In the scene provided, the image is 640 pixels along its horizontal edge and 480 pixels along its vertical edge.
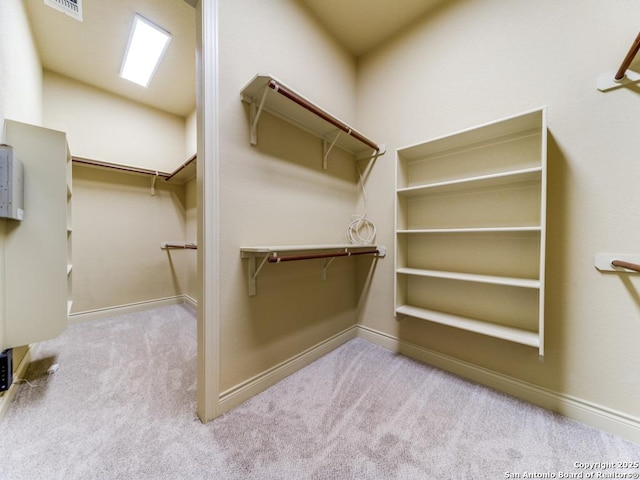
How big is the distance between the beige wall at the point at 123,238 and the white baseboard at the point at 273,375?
2416 millimetres

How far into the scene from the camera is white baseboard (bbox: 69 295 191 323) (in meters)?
2.50

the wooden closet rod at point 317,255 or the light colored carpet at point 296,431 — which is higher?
the wooden closet rod at point 317,255

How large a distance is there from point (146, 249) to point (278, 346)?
2500mm

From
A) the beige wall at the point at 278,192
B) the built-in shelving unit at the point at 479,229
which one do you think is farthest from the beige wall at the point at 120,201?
the built-in shelving unit at the point at 479,229

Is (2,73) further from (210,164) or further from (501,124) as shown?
(501,124)

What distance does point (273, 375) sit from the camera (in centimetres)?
151

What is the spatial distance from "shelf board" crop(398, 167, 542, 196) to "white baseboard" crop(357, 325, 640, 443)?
123 centimetres

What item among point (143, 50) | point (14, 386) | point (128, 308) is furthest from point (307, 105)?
point (128, 308)

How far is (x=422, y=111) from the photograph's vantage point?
71.1 inches

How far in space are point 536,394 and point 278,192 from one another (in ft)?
6.65

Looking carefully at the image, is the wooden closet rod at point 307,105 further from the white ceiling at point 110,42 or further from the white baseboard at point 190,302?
the white baseboard at point 190,302

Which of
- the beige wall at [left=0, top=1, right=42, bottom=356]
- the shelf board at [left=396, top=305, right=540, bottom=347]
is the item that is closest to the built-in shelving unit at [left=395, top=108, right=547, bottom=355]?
the shelf board at [left=396, top=305, right=540, bottom=347]

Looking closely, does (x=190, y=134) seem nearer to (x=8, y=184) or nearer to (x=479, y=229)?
(x=8, y=184)

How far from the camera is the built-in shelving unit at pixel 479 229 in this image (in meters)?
1.35
